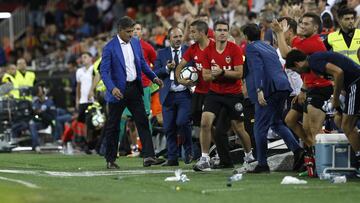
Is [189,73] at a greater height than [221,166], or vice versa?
[189,73]

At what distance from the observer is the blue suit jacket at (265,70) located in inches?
606

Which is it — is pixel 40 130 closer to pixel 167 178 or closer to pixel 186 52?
pixel 186 52

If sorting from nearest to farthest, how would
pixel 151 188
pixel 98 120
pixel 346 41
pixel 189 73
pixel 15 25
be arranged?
pixel 151 188 → pixel 346 41 → pixel 189 73 → pixel 98 120 → pixel 15 25

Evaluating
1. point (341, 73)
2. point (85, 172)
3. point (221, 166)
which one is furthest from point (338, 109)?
point (85, 172)

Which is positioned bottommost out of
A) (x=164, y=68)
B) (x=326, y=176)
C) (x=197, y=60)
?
(x=326, y=176)

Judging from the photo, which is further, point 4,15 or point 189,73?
point 4,15

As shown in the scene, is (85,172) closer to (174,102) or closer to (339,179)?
(174,102)

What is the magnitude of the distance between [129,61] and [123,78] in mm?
296

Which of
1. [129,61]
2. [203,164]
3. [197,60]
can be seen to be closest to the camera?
[203,164]

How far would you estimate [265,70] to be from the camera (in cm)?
1553

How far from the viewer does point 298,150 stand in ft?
50.8

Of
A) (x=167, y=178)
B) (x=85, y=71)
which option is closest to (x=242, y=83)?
(x=167, y=178)

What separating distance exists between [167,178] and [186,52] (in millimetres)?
3414

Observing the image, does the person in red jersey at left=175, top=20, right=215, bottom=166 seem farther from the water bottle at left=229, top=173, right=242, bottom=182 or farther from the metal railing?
the metal railing
